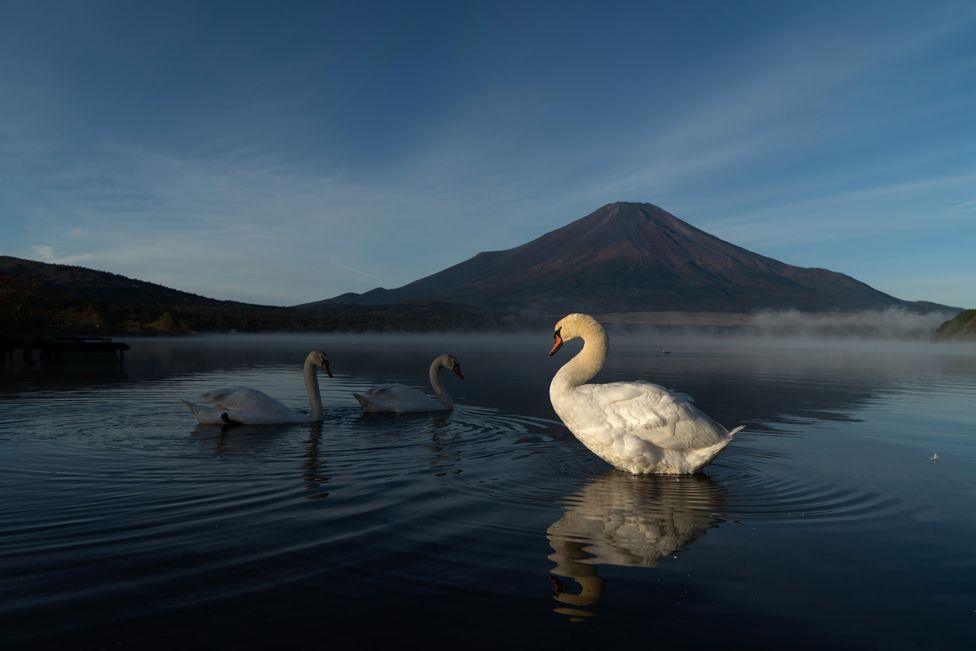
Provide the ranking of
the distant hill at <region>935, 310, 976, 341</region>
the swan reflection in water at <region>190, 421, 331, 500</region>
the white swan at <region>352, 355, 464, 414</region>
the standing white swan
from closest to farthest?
the swan reflection in water at <region>190, 421, 331, 500</region>, the standing white swan, the white swan at <region>352, 355, 464, 414</region>, the distant hill at <region>935, 310, 976, 341</region>

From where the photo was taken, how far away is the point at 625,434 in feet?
28.8

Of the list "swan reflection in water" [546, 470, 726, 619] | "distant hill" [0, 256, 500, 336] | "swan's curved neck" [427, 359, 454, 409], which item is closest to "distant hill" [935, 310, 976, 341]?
"distant hill" [0, 256, 500, 336]

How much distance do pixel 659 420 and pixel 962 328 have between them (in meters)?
127

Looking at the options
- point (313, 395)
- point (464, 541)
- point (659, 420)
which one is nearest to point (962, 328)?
point (313, 395)

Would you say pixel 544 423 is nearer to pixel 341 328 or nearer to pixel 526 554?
pixel 526 554

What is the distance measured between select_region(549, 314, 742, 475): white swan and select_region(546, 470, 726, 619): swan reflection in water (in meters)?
0.31

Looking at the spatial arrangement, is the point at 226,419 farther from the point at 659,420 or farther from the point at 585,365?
the point at 659,420

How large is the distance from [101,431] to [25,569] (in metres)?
7.58

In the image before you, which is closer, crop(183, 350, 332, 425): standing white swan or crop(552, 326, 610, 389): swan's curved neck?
crop(552, 326, 610, 389): swan's curved neck

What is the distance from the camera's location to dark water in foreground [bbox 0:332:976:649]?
14.5ft

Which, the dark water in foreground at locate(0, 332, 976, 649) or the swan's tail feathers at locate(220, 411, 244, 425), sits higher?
the swan's tail feathers at locate(220, 411, 244, 425)

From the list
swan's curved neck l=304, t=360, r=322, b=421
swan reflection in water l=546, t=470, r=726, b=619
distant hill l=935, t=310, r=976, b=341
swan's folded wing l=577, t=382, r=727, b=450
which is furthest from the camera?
distant hill l=935, t=310, r=976, b=341

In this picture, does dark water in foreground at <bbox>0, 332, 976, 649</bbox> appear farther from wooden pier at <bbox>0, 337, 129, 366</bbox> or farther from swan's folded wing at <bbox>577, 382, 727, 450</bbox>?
wooden pier at <bbox>0, 337, 129, 366</bbox>

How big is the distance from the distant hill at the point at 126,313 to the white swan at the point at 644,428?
4846 cm
